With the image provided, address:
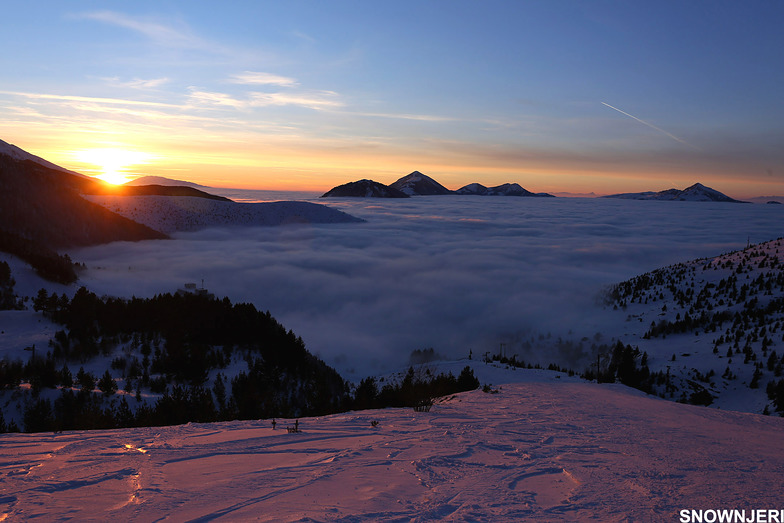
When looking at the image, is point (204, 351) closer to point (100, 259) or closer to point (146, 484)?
point (146, 484)

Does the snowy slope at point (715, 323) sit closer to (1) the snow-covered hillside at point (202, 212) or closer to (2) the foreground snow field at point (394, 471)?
(2) the foreground snow field at point (394, 471)

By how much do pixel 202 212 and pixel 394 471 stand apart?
106 meters

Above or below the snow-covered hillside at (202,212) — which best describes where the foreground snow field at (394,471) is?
below

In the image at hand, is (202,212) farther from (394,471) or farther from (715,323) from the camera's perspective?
(394,471)

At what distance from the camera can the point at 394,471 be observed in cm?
481

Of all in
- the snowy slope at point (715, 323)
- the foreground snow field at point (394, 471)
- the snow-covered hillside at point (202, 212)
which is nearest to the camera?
the foreground snow field at point (394, 471)

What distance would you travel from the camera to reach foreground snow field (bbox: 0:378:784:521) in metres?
3.81

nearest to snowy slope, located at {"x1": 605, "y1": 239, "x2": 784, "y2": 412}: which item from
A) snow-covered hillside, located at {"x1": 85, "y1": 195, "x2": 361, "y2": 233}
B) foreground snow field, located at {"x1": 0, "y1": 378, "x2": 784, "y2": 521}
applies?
foreground snow field, located at {"x1": 0, "y1": 378, "x2": 784, "y2": 521}

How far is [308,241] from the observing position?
9394 centimetres

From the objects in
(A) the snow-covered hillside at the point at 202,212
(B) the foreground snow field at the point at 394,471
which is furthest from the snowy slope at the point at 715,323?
(A) the snow-covered hillside at the point at 202,212

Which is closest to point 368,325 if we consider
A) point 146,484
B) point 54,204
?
point 146,484

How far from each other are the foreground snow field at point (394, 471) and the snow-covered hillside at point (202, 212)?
3629 inches

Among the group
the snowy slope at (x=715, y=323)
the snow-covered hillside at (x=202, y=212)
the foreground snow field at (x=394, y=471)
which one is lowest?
the snowy slope at (x=715, y=323)

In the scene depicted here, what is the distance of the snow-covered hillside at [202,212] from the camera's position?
88.9 m
